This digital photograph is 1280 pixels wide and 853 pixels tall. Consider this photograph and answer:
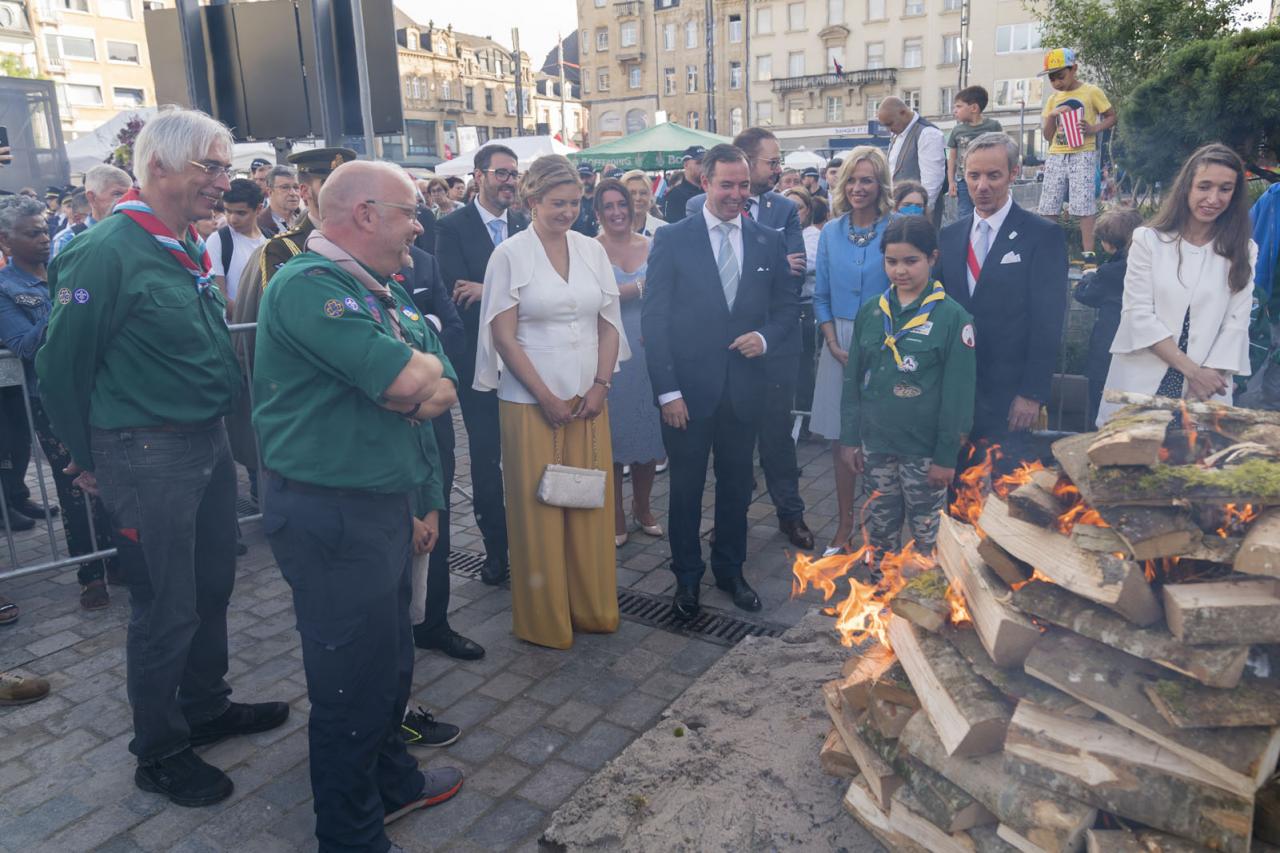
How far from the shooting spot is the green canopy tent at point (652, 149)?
1566 centimetres

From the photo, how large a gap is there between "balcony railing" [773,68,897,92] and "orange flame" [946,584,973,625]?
60.2 m

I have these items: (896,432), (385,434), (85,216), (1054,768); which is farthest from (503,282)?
(85,216)

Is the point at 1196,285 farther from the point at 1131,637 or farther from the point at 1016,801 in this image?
the point at 1016,801

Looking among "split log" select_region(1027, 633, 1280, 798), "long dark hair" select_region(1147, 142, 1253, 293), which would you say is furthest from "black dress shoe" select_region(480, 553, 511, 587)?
"long dark hair" select_region(1147, 142, 1253, 293)

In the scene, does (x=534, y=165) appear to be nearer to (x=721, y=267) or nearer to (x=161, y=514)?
(x=721, y=267)

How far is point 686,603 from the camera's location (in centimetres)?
504

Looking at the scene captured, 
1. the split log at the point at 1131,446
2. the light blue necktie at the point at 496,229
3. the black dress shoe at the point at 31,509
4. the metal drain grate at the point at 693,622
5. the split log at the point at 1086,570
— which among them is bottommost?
the metal drain grate at the point at 693,622

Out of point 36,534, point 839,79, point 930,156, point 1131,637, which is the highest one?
point 839,79

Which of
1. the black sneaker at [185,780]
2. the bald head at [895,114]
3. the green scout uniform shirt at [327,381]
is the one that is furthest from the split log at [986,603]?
the bald head at [895,114]

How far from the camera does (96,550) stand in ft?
18.4

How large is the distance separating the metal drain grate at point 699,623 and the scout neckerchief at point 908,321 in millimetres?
1602

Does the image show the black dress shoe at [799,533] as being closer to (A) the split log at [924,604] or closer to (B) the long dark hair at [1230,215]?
(B) the long dark hair at [1230,215]

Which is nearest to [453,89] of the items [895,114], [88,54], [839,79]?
[88,54]

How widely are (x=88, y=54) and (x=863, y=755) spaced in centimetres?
6229
